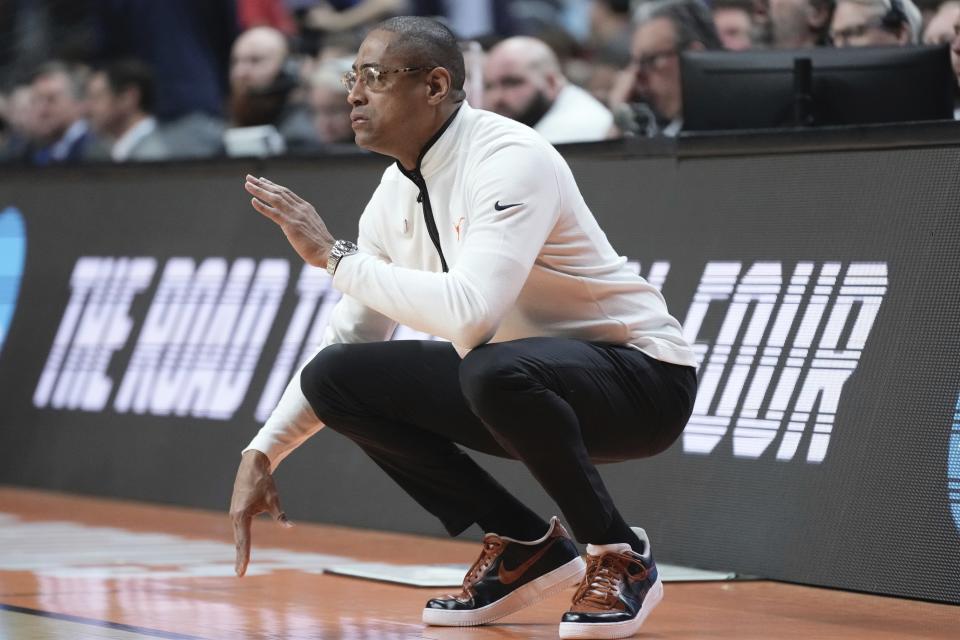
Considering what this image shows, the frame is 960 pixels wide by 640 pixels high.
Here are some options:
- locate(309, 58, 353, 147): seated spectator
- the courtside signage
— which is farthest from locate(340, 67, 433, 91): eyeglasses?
locate(309, 58, 353, 147): seated spectator

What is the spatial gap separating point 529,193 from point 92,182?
12.5 feet

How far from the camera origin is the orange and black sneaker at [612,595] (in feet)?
12.2

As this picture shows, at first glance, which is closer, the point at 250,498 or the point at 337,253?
the point at 337,253

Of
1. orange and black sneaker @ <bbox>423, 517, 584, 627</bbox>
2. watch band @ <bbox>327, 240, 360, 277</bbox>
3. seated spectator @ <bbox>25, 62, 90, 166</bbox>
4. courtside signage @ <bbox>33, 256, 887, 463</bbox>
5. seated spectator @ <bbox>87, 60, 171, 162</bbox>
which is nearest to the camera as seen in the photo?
watch band @ <bbox>327, 240, 360, 277</bbox>

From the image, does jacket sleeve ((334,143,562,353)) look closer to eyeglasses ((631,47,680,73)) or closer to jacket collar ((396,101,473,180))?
jacket collar ((396,101,473,180))

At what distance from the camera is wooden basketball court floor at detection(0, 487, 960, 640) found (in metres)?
3.88

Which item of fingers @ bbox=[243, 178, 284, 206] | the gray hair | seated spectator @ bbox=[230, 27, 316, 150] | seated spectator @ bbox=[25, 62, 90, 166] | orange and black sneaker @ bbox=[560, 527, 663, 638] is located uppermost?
fingers @ bbox=[243, 178, 284, 206]

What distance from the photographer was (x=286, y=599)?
4.38m

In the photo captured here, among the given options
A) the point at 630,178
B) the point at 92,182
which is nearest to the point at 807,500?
the point at 630,178

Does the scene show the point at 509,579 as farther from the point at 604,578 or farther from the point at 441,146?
the point at 441,146

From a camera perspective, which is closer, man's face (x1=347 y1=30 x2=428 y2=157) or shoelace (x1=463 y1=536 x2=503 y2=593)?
man's face (x1=347 y1=30 x2=428 y2=157)

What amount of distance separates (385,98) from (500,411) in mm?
802

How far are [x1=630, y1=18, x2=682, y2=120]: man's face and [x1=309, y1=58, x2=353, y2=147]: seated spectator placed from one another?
1646 mm

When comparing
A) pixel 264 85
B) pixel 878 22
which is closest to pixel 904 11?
pixel 878 22
